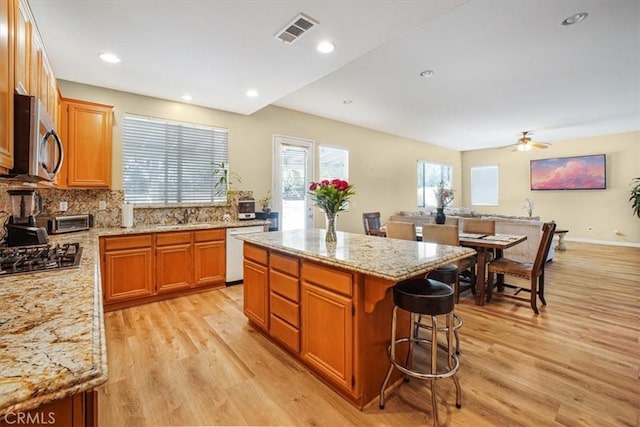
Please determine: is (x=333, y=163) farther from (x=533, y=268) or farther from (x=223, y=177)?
(x=533, y=268)

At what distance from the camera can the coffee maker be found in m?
2.28

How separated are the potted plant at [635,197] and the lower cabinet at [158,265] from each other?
9095 mm

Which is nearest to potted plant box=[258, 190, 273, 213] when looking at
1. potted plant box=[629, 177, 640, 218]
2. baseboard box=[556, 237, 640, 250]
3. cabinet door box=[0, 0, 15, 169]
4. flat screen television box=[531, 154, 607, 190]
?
cabinet door box=[0, 0, 15, 169]

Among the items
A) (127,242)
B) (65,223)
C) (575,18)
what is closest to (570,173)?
(575,18)

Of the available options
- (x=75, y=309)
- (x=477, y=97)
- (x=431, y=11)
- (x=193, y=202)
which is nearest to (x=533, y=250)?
(x=477, y=97)

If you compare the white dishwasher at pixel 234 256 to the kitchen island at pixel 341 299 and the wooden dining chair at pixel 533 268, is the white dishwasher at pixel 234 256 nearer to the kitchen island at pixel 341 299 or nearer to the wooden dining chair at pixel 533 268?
the kitchen island at pixel 341 299

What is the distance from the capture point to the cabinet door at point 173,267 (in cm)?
365

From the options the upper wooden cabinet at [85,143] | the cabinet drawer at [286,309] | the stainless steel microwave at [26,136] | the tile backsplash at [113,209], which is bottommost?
the cabinet drawer at [286,309]

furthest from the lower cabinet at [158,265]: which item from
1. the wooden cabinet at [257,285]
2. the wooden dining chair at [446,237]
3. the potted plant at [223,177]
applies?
the wooden dining chair at [446,237]

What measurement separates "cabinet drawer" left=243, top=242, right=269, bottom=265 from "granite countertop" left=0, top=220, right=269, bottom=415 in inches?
54.3

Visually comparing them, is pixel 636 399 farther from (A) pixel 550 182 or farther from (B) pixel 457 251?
(A) pixel 550 182

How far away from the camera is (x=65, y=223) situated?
3.17 meters

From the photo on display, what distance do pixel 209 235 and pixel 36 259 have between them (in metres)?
2.29

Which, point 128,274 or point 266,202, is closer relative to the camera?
point 128,274
